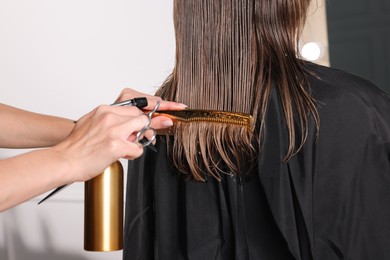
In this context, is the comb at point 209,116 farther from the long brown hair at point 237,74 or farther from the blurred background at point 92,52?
the blurred background at point 92,52

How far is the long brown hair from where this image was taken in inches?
47.6

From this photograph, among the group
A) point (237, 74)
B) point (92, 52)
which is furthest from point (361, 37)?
point (237, 74)

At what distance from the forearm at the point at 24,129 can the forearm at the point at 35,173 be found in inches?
20.3

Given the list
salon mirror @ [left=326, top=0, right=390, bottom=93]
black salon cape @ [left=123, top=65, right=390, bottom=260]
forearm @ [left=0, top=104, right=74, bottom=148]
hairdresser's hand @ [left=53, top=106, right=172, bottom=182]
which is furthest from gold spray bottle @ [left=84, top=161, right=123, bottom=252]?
salon mirror @ [left=326, top=0, right=390, bottom=93]

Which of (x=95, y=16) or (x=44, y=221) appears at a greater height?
(x=95, y=16)

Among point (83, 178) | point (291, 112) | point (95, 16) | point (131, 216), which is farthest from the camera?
point (95, 16)

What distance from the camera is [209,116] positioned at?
1181 mm

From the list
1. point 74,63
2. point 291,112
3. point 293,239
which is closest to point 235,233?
point 293,239

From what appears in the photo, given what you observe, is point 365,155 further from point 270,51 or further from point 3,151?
point 3,151

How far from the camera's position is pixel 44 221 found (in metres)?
2.66

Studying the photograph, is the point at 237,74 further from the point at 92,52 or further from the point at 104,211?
the point at 92,52

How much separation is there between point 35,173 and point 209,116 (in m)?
0.34

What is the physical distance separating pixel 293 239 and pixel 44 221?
1.67m

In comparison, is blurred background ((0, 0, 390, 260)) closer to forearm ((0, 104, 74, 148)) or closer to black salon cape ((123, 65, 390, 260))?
forearm ((0, 104, 74, 148))
